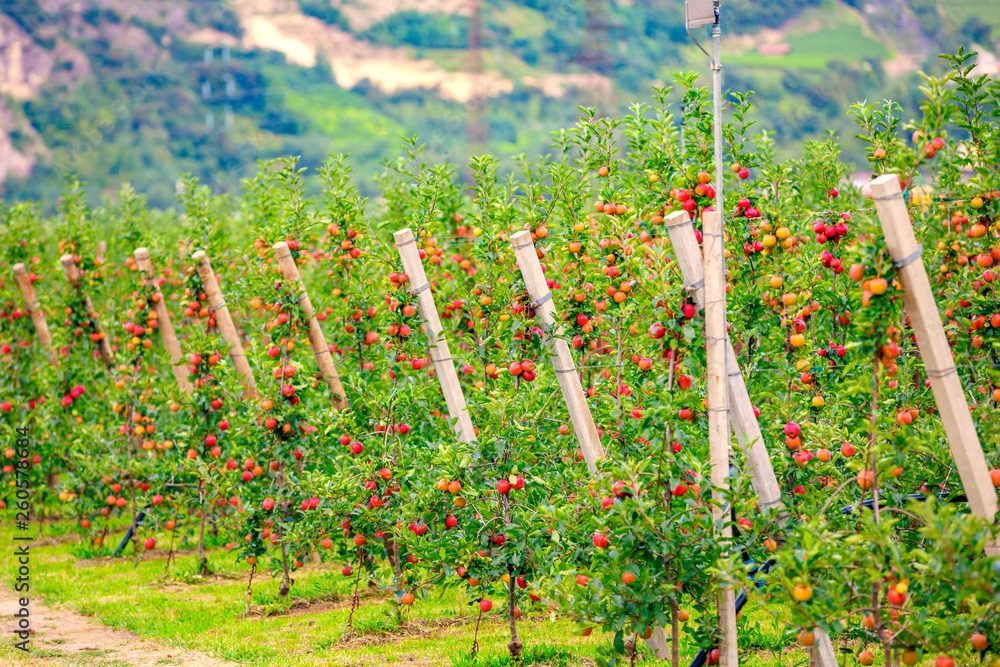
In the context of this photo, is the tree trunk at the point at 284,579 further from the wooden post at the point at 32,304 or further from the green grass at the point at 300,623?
the wooden post at the point at 32,304

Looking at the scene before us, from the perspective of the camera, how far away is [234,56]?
57.5 m

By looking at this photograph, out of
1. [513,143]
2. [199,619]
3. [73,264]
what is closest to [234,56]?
[513,143]

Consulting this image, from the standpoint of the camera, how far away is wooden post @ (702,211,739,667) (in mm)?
3508

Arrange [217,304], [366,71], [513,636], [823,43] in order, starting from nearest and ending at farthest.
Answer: [513,636] < [217,304] < [823,43] < [366,71]

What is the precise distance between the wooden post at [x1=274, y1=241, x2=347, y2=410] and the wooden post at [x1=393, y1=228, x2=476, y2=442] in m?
0.95

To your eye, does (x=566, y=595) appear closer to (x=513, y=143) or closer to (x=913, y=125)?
(x=913, y=125)

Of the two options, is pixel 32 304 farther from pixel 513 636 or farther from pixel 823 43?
pixel 823 43

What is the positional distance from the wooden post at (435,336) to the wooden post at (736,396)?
1856mm

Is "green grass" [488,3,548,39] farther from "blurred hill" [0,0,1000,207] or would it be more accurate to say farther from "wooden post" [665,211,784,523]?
"wooden post" [665,211,784,523]

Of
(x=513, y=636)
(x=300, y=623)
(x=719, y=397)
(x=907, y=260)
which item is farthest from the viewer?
(x=300, y=623)

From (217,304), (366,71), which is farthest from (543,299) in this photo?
(366,71)

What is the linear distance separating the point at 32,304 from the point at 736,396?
790cm

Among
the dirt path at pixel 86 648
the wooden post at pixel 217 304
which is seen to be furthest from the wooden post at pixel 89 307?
the dirt path at pixel 86 648

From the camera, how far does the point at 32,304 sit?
29.2ft
